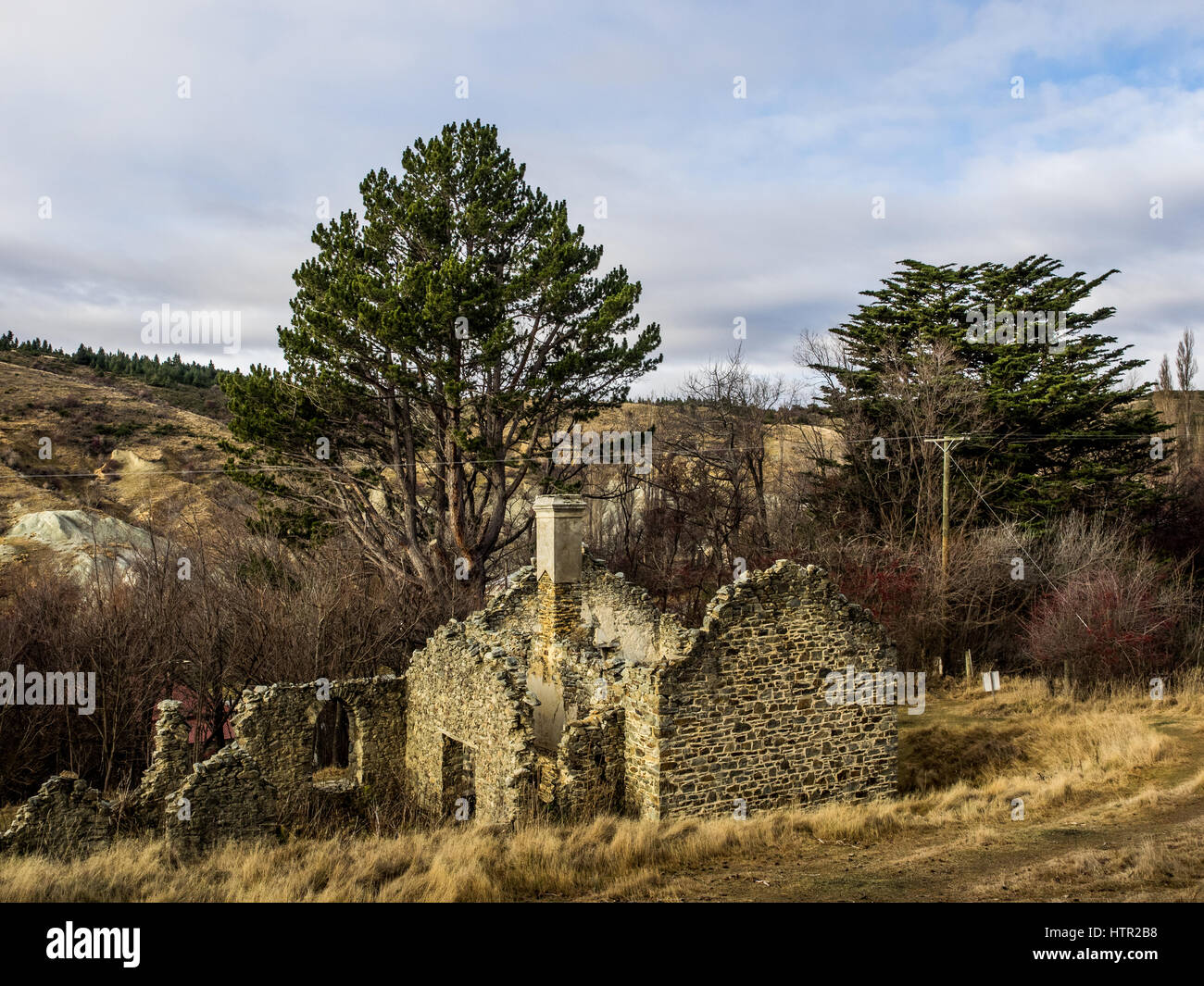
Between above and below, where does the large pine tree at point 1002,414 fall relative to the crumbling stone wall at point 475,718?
above

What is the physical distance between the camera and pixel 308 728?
1435 cm

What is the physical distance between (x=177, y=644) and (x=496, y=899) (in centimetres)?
1519

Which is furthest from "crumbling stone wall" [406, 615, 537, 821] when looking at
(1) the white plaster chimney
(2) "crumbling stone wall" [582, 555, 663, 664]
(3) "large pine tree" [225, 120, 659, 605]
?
(3) "large pine tree" [225, 120, 659, 605]

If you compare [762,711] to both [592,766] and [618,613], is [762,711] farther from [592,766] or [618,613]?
[618,613]

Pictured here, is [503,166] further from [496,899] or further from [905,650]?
[496,899]

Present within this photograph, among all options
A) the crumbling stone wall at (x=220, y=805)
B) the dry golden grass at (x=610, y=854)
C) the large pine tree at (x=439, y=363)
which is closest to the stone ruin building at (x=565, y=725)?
the crumbling stone wall at (x=220, y=805)

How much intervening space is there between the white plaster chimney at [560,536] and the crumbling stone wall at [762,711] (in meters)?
2.98

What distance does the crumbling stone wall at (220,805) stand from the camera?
36.4 feet

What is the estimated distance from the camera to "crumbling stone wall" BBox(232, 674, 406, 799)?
45.5 ft

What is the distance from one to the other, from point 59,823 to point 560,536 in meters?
8.27

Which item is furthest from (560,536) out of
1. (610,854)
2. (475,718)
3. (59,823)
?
(59,823)

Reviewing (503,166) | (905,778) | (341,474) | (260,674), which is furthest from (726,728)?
(503,166)

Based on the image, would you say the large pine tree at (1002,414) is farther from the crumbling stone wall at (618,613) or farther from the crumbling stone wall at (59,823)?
the crumbling stone wall at (59,823)

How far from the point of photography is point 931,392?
31156 mm
